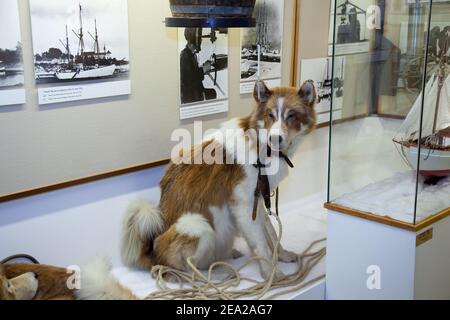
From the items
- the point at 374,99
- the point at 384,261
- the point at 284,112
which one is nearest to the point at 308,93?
the point at 284,112

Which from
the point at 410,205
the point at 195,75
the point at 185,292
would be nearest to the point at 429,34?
the point at 410,205

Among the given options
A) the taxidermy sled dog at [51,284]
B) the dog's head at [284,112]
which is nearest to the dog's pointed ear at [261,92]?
the dog's head at [284,112]

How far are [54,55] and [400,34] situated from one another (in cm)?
104

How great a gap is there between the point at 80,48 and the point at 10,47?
0.21 meters

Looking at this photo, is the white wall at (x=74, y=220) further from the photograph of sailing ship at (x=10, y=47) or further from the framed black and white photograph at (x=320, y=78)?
the framed black and white photograph at (x=320, y=78)

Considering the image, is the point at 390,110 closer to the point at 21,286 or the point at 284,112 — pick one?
the point at 284,112

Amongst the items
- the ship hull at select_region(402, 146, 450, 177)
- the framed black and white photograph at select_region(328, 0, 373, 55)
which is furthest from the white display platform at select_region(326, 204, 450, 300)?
the framed black and white photograph at select_region(328, 0, 373, 55)

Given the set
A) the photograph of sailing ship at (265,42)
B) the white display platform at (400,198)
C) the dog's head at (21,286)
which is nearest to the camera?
the dog's head at (21,286)

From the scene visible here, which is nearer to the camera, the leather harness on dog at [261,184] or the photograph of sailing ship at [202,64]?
the leather harness on dog at [261,184]

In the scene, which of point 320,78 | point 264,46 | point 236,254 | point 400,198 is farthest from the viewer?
point 320,78

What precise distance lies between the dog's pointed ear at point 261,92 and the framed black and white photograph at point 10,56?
27.3 inches

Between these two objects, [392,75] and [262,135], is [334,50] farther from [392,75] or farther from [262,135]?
[262,135]

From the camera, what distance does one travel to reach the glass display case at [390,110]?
1.65 m

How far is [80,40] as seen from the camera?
168 cm
